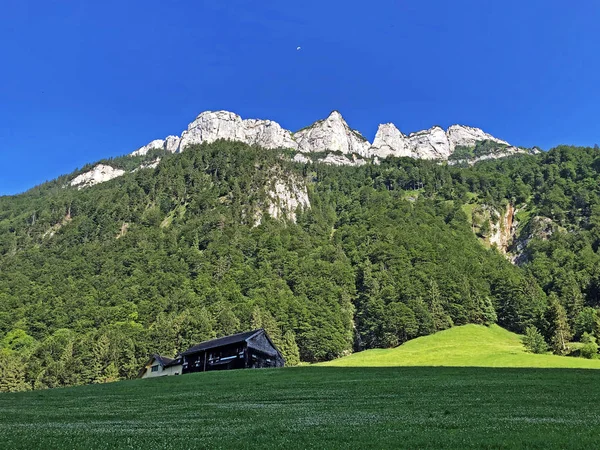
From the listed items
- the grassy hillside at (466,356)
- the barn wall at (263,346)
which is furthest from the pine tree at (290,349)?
the barn wall at (263,346)

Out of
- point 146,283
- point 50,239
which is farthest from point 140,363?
point 50,239

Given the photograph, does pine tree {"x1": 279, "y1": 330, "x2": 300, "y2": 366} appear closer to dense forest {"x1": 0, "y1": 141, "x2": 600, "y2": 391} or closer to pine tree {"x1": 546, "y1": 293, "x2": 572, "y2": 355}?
dense forest {"x1": 0, "y1": 141, "x2": 600, "y2": 391}

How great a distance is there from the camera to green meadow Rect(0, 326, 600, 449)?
15.1 metres

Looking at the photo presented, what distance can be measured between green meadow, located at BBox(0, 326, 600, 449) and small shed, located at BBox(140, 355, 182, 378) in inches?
1579

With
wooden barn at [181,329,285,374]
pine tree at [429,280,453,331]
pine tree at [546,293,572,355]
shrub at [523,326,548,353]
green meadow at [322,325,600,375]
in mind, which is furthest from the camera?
→ pine tree at [429,280,453,331]

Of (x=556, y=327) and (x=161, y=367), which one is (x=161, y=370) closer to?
(x=161, y=367)

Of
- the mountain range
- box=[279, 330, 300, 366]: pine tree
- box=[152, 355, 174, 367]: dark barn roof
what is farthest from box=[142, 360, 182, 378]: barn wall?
box=[279, 330, 300, 366]: pine tree

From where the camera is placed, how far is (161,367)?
84.0 m

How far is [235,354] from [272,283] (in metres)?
64.5

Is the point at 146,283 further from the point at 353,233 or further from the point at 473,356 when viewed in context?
the point at 473,356

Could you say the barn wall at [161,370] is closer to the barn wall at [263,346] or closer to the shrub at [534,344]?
the barn wall at [263,346]

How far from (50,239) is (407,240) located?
145 meters

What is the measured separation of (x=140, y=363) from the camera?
94625 millimetres

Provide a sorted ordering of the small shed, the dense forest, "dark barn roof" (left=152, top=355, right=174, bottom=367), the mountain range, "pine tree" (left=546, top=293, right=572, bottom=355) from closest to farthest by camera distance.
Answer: the small shed
"dark barn roof" (left=152, top=355, right=174, bottom=367)
"pine tree" (left=546, top=293, right=572, bottom=355)
the dense forest
the mountain range
